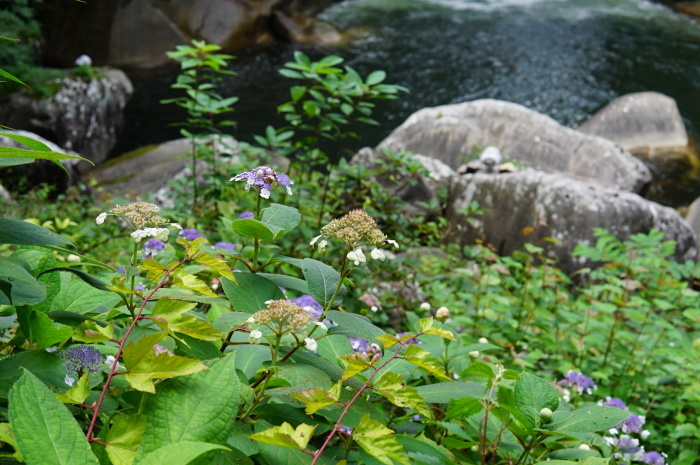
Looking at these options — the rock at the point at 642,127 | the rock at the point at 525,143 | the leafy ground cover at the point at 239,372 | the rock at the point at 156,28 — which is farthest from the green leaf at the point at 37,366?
the rock at the point at 156,28

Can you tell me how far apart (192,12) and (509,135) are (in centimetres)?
780

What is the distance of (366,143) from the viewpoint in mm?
8984

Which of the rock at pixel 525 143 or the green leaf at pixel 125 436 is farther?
the rock at pixel 525 143

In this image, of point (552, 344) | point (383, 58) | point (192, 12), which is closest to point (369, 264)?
point (552, 344)

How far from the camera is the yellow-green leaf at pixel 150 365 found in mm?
655

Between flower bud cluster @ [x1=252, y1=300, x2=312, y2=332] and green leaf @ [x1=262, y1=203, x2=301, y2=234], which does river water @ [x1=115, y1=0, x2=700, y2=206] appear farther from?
flower bud cluster @ [x1=252, y1=300, x2=312, y2=332]

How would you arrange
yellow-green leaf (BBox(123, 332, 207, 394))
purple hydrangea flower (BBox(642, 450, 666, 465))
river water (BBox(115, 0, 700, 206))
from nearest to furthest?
yellow-green leaf (BBox(123, 332, 207, 394))
purple hydrangea flower (BBox(642, 450, 666, 465))
river water (BBox(115, 0, 700, 206))

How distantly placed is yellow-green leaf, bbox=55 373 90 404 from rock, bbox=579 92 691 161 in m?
9.83

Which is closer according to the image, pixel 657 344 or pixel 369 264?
pixel 657 344

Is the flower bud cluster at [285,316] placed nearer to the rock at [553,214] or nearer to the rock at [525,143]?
the rock at [553,214]

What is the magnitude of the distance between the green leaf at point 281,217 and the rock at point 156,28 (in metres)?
11.3

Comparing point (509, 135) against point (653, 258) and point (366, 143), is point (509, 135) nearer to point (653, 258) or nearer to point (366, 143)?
point (366, 143)

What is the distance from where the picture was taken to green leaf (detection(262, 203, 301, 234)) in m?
0.94

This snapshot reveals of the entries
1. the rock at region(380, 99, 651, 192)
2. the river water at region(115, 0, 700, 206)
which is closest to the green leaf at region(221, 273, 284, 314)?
the rock at region(380, 99, 651, 192)
